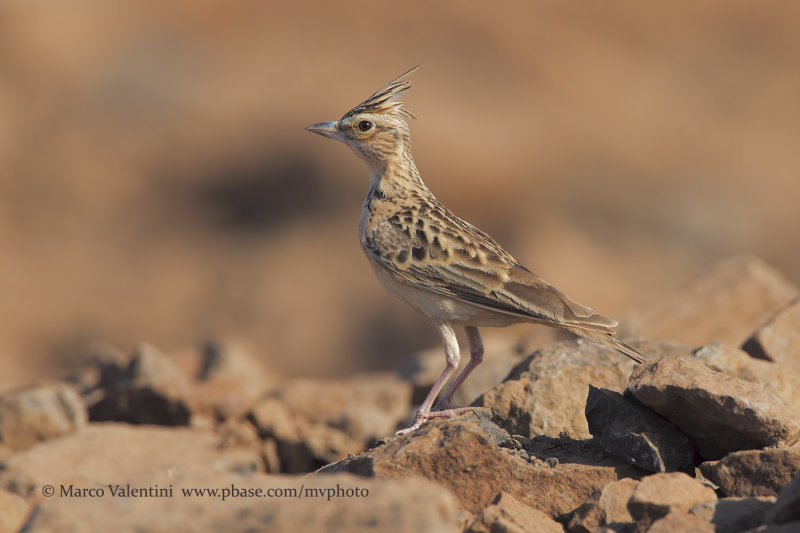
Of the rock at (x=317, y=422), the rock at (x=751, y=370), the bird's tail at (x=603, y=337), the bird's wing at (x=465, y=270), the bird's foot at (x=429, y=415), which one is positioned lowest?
the rock at (x=317, y=422)

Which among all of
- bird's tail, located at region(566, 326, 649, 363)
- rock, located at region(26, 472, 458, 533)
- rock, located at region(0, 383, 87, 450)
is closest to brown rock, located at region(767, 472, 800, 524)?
rock, located at region(26, 472, 458, 533)

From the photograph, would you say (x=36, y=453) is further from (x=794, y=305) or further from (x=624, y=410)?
(x=794, y=305)

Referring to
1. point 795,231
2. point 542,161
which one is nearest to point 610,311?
point 542,161

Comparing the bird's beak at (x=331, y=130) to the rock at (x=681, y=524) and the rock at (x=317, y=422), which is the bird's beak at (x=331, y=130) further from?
the rock at (x=681, y=524)

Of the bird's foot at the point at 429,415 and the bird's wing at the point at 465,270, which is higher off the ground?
the bird's wing at the point at 465,270

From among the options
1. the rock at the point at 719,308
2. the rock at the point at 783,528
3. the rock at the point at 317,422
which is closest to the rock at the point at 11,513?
the rock at the point at 783,528

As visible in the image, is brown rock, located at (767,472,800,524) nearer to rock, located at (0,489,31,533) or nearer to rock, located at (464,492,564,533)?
rock, located at (464,492,564,533)

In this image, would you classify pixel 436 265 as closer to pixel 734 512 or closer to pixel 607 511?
pixel 607 511
